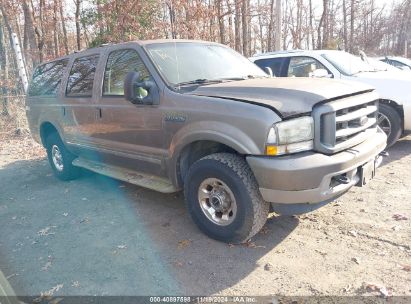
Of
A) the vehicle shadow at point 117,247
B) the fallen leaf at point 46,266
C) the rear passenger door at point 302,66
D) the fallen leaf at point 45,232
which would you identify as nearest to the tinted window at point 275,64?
the rear passenger door at point 302,66

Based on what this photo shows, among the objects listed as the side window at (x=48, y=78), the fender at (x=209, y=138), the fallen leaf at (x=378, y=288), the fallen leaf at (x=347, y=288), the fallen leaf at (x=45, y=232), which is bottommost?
the fallen leaf at (x=347, y=288)

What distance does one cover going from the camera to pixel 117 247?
145 inches

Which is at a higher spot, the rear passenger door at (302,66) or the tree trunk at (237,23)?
the tree trunk at (237,23)

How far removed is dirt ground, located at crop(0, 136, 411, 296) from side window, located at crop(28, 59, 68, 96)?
1903mm

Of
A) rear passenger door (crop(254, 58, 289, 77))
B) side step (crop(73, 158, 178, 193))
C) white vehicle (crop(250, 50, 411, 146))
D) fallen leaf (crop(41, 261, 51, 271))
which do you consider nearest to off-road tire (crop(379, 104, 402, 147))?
white vehicle (crop(250, 50, 411, 146))

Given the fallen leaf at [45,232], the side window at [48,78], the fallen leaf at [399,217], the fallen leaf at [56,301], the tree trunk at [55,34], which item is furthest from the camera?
the tree trunk at [55,34]

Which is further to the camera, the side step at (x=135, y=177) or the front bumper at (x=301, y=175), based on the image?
the side step at (x=135, y=177)

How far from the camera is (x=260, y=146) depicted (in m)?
3.07

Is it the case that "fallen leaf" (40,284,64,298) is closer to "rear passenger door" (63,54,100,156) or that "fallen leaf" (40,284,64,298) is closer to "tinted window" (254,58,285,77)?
"rear passenger door" (63,54,100,156)

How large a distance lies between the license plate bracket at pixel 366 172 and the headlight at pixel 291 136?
0.64 meters

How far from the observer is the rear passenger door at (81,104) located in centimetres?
492

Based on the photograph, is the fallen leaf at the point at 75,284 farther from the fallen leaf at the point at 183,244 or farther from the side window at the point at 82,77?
the side window at the point at 82,77

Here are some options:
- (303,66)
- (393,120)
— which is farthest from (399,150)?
(303,66)

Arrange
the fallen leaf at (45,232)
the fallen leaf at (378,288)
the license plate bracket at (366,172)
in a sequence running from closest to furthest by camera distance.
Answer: the fallen leaf at (378,288) → the license plate bracket at (366,172) → the fallen leaf at (45,232)
